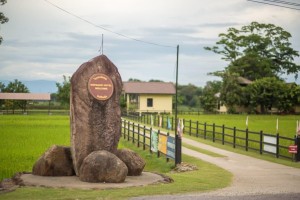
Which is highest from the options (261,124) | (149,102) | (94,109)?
(149,102)

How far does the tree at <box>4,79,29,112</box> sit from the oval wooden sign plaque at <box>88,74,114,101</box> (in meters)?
35.8

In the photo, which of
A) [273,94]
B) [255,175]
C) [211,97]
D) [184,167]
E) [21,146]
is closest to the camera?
[255,175]

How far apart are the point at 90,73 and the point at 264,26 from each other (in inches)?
2508

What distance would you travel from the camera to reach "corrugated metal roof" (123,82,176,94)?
65.2m

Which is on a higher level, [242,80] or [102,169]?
[242,80]

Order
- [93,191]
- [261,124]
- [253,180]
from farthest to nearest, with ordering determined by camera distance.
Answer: [261,124]
[253,180]
[93,191]

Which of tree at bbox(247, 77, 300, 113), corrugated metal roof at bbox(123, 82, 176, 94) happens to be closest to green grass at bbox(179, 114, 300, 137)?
tree at bbox(247, 77, 300, 113)

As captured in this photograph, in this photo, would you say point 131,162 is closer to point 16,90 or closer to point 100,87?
point 100,87

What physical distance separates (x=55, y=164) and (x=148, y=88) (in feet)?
176

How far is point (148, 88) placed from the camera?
66438mm

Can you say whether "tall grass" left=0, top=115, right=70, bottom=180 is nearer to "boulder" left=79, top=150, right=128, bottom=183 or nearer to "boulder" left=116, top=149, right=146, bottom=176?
"boulder" left=79, top=150, right=128, bottom=183

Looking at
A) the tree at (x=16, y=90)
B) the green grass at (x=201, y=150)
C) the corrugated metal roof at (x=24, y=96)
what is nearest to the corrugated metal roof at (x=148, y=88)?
the corrugated metal roof at (x=24, y=96)

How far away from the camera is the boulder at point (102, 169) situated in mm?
12008

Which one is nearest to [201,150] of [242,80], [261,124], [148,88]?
[261,124]
